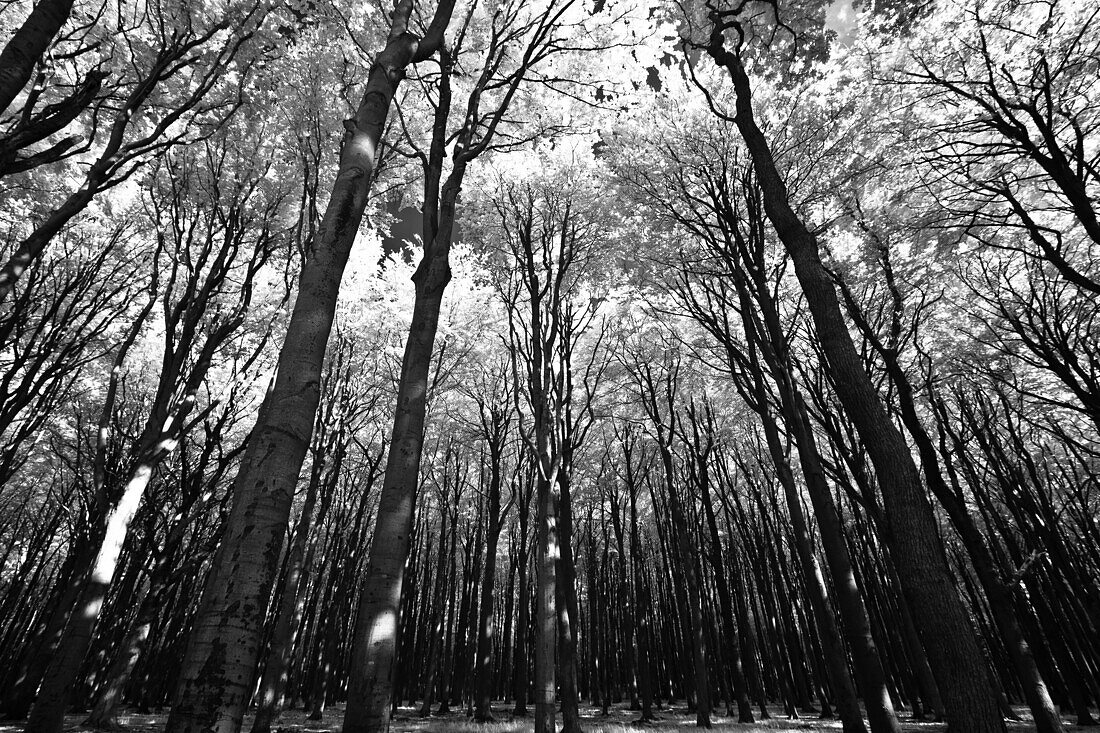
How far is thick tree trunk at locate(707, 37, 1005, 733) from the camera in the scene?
4008 millimetres

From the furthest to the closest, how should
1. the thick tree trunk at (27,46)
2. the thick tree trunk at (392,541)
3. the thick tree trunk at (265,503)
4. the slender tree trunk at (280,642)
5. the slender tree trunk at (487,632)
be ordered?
the slender tree trunk at (487,632) < the slender tree trunk at (280,642) < the thick tree trunk at (392,541) < the thick tree trunk at (27,46) < the thick tree trunk at (265,503)

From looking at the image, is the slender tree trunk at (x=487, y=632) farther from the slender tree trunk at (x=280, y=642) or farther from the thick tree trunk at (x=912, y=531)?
the thick tree trunk at (x=912, y=531)

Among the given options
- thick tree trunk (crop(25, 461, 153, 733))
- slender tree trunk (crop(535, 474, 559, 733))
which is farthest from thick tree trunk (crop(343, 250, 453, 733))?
thick tree trunk (crop(25, 461, 153, 733))

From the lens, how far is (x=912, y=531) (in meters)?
4.46

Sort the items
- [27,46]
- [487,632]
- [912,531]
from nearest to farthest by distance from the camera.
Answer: [27,46], [912,531], [487,632]

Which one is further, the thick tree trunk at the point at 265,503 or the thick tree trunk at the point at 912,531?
the thick tree trunk at the point at 912,531

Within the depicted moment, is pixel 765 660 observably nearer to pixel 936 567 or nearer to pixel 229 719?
pixel 936 567

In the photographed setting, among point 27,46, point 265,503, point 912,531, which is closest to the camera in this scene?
point 265,503

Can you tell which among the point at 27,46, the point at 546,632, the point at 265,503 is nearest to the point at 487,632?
the point at 546,632

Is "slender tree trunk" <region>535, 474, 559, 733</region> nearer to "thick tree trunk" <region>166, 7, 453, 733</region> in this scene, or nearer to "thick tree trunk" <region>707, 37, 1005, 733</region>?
"thick tree trunk" <region>707, 37, 1005, 733</region>

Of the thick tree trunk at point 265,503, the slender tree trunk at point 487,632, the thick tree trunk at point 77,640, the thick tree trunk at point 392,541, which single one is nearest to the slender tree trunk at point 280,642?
the thick tree trunk at point 77,640

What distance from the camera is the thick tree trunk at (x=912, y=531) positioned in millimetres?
4008

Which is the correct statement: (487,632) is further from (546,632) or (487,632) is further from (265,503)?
(265,503)

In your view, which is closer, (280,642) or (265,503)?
(265,503)
